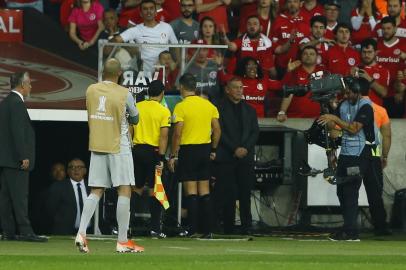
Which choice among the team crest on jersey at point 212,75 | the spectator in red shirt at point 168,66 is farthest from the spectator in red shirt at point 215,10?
the spectator in red shirt at point 168,66

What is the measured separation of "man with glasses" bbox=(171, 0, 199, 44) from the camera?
21969mm

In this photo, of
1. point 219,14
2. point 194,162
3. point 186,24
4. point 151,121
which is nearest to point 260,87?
point 186,24

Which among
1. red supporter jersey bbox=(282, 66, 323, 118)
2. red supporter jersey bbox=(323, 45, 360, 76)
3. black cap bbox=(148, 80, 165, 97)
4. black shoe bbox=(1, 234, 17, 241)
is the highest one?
red supporter jersey bbox=(323, 45, 360, 76)

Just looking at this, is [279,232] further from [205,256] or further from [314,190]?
[205,256]

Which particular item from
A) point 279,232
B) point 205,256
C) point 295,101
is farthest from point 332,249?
point 295,101

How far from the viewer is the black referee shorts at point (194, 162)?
62.2 ft

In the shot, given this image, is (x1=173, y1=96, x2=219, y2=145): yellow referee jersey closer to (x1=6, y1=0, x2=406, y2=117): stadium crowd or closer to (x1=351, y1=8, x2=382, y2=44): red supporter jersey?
(x1=6, y1=0, x2=406, y2=117): stadium crowd

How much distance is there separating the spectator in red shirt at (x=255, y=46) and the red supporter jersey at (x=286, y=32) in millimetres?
376

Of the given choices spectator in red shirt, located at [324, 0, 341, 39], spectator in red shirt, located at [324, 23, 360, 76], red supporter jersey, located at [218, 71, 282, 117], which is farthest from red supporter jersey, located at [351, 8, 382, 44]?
red supporter jersey, located at [218, 71, 282, 117]

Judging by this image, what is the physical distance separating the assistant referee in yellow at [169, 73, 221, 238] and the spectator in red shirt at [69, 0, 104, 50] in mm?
3770

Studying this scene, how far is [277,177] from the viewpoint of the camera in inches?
830

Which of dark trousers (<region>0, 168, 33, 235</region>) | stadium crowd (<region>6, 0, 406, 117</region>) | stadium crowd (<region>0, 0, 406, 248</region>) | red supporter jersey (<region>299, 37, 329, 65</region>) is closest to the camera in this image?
dark trousers (<region>0, 168, 33, 235</region>)

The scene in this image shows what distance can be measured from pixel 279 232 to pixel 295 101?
2.25m

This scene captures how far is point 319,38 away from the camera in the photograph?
22438mm
